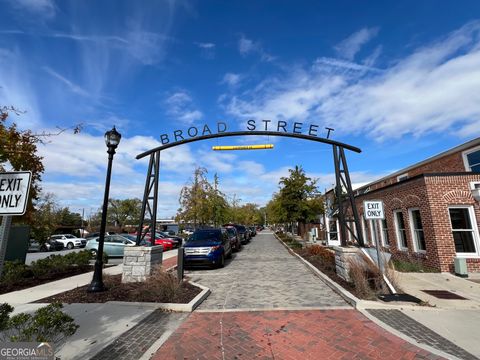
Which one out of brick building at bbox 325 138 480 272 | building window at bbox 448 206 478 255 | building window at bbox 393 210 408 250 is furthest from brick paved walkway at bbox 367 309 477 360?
building window at bbox 393 210 408 250

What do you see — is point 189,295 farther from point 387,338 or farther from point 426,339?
point 426,339

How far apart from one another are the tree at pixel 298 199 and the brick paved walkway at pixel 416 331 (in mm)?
16508

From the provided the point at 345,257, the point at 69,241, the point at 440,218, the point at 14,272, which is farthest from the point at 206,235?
the point at 69,241

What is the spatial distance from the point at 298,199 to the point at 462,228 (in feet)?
41.1

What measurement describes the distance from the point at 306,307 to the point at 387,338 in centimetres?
198

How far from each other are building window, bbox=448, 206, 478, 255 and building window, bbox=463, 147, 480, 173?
569 cm

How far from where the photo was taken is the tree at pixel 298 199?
22.4 m

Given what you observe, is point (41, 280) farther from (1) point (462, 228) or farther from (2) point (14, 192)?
(1) point (462, 228)

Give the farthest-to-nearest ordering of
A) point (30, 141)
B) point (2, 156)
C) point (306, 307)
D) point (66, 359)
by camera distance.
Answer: point (306, 307) < point (30, 141) < point (2, 156) < point (66, 359)

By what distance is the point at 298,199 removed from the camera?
892 inches

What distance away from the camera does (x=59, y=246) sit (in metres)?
30.0

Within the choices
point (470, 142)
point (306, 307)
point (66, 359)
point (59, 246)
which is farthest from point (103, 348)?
point (59, 246)

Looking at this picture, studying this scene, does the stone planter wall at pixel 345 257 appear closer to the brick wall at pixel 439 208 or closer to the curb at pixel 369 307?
the curb at pixel 369 307

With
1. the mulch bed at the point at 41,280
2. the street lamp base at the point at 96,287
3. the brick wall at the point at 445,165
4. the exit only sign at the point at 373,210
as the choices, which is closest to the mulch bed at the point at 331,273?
the exit only sign at the point at 373,210
